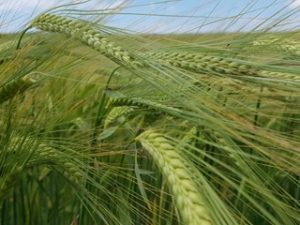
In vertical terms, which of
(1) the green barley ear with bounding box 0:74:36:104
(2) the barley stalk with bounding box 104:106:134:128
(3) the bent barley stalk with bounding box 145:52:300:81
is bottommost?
(2) the barley stalk with bounding box 104:106:134:128

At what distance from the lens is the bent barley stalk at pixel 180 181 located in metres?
0.74

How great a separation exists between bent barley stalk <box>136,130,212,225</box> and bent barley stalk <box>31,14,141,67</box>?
0.45 ft

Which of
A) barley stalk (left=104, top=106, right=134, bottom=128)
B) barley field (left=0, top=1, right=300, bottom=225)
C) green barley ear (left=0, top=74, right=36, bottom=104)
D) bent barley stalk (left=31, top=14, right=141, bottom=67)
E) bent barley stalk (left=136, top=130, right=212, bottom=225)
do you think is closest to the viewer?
bent barley stalk (left=136, top=130, right=212, bottom=225)

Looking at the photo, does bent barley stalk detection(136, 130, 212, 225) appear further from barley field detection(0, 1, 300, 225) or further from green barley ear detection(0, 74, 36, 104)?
green barley ear detection(0, 74, 36, 104)

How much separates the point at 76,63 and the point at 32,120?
0.47 feet

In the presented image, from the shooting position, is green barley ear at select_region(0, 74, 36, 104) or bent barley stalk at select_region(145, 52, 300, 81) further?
green barley ear at select_region(0, 74, 36, 104)

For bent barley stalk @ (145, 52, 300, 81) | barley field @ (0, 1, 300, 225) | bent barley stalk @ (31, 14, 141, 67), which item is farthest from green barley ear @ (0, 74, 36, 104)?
bent barley stalk @ (145, 52, 300, 81)

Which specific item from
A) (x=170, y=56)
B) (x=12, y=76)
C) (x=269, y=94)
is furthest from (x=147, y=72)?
(x=12, y=76)

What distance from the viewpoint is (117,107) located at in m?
1.36

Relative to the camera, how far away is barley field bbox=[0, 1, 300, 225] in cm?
93

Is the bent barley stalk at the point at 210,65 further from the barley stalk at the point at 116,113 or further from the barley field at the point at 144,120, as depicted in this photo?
the barley stalk at the point at 116,113

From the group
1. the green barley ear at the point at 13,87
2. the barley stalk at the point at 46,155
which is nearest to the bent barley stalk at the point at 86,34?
the green barley ear at the point at 13,87

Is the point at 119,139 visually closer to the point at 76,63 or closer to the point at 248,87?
the point at 76,63

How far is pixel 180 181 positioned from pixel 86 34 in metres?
0.40
